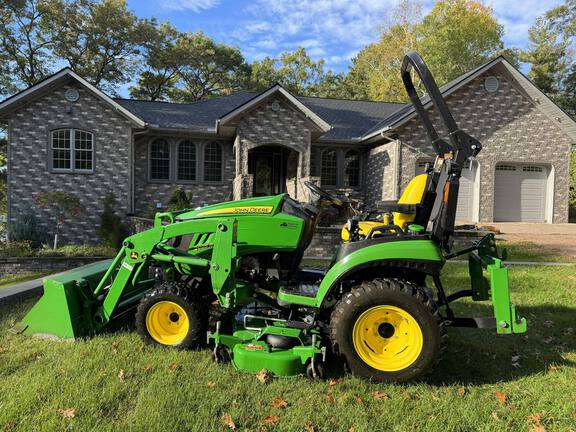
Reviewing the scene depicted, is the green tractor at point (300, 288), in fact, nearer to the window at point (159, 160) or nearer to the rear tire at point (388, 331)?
the rear tire at point (388, 331)

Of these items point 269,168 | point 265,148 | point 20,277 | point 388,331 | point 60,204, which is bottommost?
point 20,277

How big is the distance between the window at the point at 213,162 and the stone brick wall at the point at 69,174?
2997mm

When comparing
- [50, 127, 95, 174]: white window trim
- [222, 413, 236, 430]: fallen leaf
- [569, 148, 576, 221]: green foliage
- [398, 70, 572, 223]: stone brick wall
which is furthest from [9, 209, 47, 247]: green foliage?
[569, 148, 576, 221]: green foliage

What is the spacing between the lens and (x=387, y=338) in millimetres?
3271

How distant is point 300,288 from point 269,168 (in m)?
13.8

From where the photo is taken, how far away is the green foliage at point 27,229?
12328 millimetres

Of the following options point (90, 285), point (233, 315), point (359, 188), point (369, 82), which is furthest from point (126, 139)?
point (369, 82)

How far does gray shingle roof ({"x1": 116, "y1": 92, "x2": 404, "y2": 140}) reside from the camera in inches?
610

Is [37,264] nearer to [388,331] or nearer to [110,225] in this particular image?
[110,225]

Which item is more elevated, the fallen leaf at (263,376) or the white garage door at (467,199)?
the white garage door at (467,199)

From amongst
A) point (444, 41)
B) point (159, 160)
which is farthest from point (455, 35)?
point (159, 160)

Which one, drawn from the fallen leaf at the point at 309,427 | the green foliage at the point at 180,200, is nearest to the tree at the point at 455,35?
the green foliage at the point at 180,200

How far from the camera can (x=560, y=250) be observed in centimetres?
1041

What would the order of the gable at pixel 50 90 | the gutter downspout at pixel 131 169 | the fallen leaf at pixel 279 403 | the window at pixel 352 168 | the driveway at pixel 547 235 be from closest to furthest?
the fallen leaf at pixel 279 403, the driveway at pixel 547 235, the gable at pixel 50 90, the gutter downspout at pixel 131 169, the window at pixel 352 168
